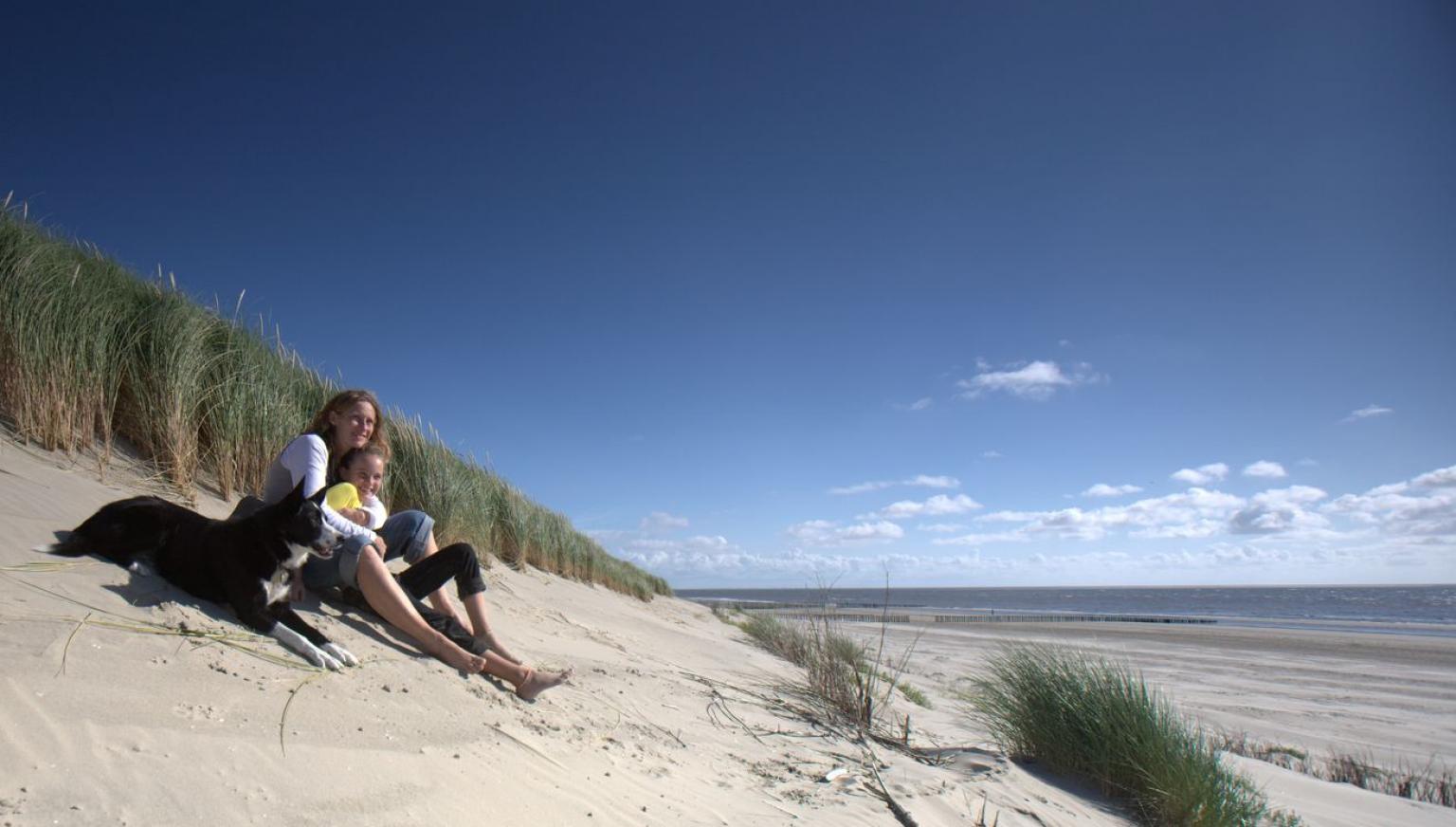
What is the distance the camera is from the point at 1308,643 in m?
19.4

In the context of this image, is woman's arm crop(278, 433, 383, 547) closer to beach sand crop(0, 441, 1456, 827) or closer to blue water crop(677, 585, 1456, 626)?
beach sand crop(0, 441, 1456, 827)

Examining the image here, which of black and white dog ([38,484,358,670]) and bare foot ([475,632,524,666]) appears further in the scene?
bare foot ([475,632,524,666])

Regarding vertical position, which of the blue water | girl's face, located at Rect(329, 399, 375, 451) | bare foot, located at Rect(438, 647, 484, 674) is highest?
girl's face, located at Rect(329, 399, 375, 451)

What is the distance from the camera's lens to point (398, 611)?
3.63 meters

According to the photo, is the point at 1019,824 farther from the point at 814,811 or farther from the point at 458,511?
the point at 458,511

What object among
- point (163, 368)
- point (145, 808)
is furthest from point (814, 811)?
point (163, 368)

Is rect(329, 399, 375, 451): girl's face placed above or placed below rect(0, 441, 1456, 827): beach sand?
above

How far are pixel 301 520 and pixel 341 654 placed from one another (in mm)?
628

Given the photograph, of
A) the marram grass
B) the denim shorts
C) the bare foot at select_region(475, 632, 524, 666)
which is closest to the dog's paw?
the denim shorts

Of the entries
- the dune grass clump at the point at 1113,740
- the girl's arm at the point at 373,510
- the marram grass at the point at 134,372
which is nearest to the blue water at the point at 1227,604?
the dune grass clump at the point at 1113,740

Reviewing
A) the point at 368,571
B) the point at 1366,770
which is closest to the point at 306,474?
the point at 368,571

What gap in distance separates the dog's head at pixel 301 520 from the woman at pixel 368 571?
2.9 inches

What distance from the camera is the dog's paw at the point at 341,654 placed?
307 cm

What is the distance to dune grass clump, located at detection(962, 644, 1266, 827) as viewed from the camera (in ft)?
12.9
